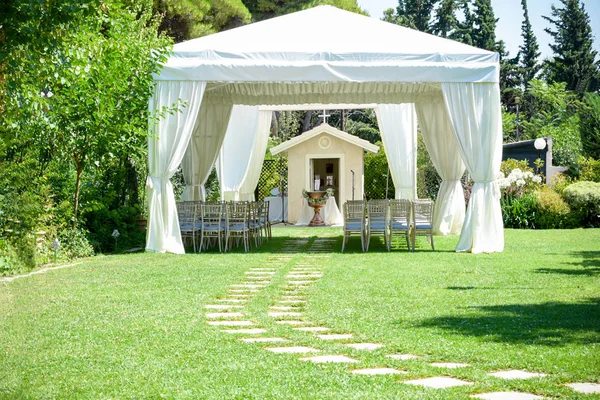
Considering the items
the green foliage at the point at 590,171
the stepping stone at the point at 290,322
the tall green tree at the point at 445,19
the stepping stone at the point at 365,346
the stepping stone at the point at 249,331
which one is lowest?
the stepping stone at the point at 365,346

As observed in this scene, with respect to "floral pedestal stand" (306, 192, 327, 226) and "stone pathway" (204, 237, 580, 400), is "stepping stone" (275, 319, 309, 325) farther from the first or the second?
"floral pedestal stand" (306, 192, 327, 226)

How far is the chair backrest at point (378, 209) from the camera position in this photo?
12.5 meters

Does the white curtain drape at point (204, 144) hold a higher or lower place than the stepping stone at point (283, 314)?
higher

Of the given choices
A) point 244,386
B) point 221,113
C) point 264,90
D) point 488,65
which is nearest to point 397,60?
point 488,65

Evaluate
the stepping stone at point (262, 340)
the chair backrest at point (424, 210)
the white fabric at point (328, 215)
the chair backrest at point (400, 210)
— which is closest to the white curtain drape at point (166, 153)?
the chair backrest at point (400, 210)

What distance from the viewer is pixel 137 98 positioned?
11680mm

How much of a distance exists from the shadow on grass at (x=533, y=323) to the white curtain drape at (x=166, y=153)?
21.2 feet

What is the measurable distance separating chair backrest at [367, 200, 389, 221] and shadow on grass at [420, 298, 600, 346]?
5.68 m

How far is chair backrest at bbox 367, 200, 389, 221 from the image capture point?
1251cm

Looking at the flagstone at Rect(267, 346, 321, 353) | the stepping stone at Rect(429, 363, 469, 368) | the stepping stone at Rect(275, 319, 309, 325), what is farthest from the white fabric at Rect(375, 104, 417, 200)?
the stepping stone at Rect(429, 363, 469, 368)

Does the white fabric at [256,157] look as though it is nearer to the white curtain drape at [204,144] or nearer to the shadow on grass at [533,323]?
the white curtain drape at [204,144]

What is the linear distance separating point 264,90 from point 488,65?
4.91 m

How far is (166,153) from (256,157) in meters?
6.52

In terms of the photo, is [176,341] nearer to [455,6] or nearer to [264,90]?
[264,90]
